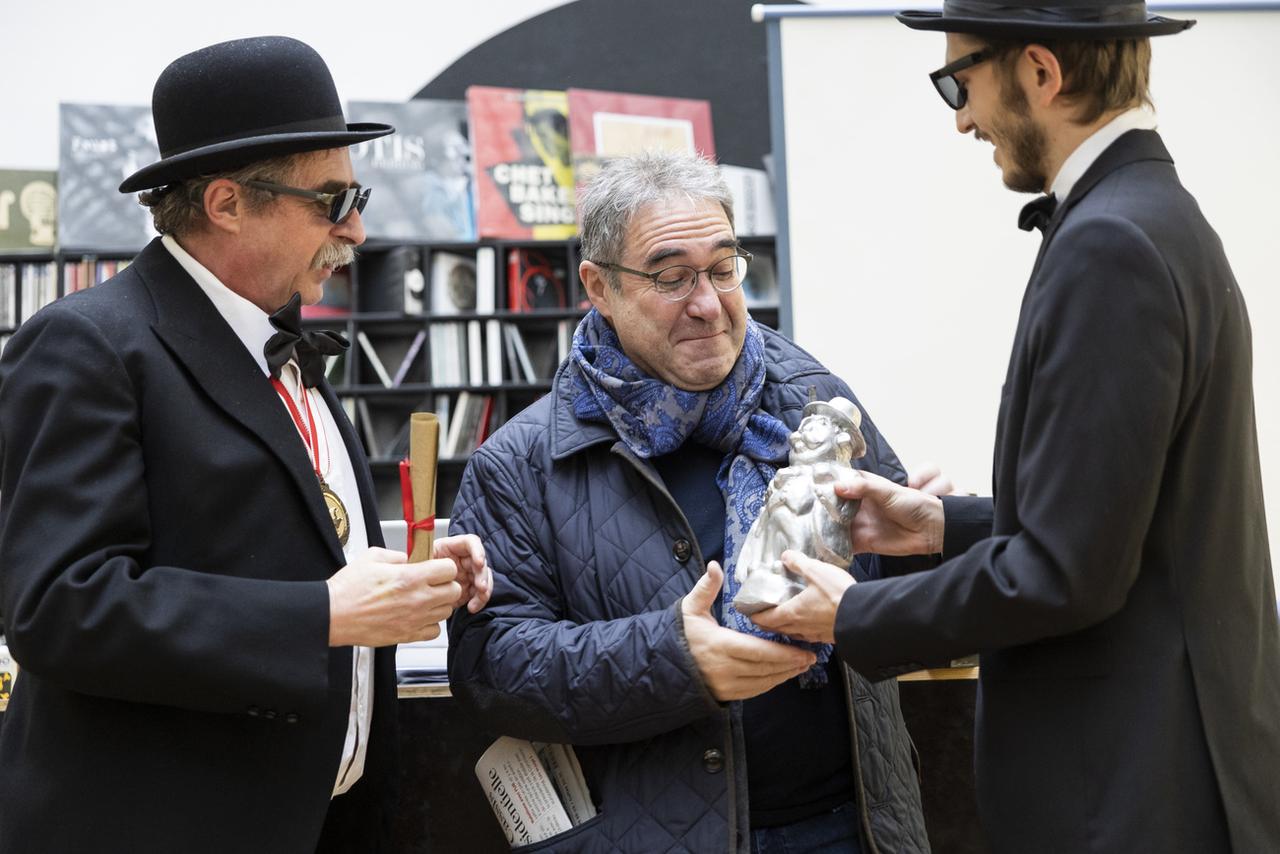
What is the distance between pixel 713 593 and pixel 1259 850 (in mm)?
727

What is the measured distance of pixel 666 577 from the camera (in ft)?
6.37

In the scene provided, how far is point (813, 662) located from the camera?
183 centimetres

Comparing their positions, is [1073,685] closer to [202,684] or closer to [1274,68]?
[202,684]

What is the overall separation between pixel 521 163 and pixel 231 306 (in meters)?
5.69

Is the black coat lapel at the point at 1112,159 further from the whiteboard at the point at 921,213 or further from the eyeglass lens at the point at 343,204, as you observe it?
the whiteboard at the point at 921,213

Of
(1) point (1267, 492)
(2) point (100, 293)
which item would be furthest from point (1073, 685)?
(1) point (1267, 492)

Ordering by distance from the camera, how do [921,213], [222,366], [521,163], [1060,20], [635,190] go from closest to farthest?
[1060,20] → [222,366] → [635,190] → [921,213] → [521,163]

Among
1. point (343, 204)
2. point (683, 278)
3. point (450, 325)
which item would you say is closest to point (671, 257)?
point (683, 278)

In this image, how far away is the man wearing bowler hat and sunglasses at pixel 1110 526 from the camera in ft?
4.60

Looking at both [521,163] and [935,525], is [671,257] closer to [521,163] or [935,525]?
[935,525]

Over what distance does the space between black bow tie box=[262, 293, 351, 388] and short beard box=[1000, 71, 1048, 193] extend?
102 centimetres

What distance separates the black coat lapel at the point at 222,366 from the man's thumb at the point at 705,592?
0.49 metres

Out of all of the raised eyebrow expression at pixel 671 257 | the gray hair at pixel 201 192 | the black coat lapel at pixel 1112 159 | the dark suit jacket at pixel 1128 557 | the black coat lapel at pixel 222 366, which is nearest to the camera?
the dark suit jacket at pixel 1128 557

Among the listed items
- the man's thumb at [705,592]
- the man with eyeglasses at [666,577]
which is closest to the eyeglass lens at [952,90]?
the man with eyeglasses at [666,577]
